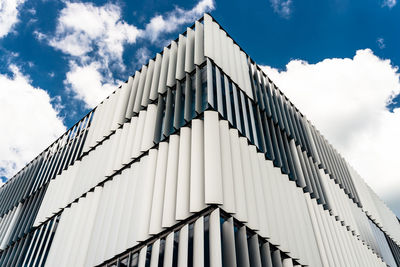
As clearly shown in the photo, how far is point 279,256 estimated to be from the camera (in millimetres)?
8477

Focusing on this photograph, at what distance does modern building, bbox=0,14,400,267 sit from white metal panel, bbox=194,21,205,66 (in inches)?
3.0

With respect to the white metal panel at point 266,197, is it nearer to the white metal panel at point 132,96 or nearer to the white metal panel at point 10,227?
the white metal panel at point 132,96

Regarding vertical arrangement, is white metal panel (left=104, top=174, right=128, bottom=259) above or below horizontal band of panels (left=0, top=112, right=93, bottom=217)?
below

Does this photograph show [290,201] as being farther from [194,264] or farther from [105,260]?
[105,260]

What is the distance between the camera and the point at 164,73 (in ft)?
45.8

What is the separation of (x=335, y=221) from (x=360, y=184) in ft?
37.1

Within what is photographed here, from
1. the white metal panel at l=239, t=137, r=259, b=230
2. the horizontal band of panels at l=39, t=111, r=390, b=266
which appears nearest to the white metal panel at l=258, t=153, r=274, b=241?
the horizontal band of panels at l=39, t=111, r=390, b=266

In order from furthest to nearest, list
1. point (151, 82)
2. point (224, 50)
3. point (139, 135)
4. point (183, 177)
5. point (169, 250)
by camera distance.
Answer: point (151, 82), point (224, 50), point (139, 135), point (183, 177), point (169, 250)

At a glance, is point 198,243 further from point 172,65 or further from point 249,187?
point 172,65

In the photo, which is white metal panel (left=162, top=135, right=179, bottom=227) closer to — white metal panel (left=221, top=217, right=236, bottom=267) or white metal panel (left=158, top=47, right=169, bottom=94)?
white metal panel (left=221, top=217, right=236, bottom=267)

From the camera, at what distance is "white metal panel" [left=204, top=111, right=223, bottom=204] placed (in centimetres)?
772

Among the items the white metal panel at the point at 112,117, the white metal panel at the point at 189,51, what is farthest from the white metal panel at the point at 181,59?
the white metal panel at the point at 112,117

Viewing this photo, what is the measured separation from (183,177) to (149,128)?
3.64 metres

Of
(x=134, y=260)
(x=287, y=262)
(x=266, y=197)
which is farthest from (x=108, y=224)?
(x=287, y=262)
